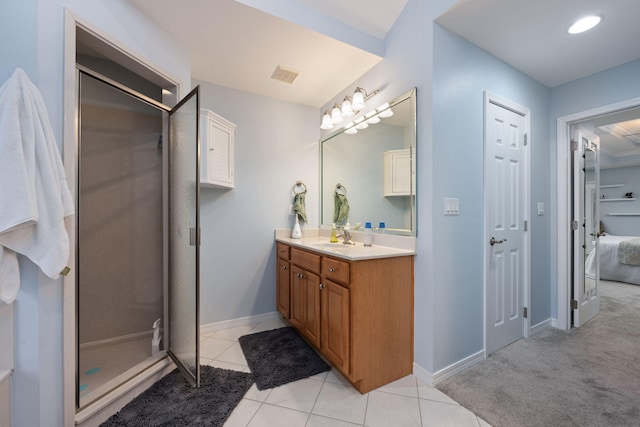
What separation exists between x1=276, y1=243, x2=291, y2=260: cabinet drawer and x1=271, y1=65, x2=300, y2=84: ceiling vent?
161 centimetres

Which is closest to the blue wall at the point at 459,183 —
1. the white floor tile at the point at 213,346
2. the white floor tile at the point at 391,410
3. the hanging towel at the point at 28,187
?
the white floor tile at the point at 391,410

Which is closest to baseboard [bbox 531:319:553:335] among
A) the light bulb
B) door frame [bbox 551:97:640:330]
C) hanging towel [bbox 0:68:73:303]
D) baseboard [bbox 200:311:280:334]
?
door frame [bbox 551:97:640:330]

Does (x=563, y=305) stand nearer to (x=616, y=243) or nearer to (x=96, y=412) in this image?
(x=616, y=243)

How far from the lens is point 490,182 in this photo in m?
2.03

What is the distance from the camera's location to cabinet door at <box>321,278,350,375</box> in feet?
5.33

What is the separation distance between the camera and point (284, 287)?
257cm

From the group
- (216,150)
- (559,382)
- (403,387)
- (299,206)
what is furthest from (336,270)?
(559,382)

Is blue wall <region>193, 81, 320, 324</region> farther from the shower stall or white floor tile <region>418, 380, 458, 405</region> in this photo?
white floor tile <region>418, 380, 458, 405</region>

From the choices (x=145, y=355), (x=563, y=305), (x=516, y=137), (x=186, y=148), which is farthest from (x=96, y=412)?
(x=563, y=305)

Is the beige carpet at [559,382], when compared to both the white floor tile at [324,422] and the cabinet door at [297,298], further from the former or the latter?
the cabinet door at [297,298]

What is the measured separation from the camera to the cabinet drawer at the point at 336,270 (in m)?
1.63

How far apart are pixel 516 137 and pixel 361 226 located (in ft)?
5.11

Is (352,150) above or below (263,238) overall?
above

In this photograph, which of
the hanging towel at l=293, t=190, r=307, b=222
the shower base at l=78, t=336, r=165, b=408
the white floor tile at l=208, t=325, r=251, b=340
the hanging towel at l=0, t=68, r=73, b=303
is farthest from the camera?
the hanging towel at l=293, t=190, r=307, b=222
